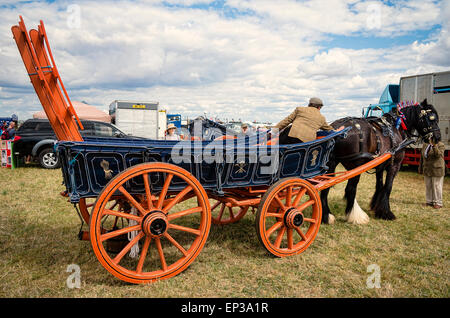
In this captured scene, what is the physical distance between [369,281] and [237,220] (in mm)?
2211

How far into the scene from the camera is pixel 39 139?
10.1 metres

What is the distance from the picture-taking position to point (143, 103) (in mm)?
15891

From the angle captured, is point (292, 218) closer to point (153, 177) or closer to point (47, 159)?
point (153, 177)

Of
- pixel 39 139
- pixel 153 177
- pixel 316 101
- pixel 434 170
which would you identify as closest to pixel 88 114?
pixel 39 139

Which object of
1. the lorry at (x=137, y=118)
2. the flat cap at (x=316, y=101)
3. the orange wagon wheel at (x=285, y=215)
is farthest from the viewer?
the lorry at (x=137, y=118)

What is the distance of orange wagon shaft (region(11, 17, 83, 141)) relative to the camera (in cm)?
255

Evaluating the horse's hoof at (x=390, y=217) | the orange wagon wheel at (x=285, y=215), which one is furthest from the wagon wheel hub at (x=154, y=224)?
the horse's hoof at (x=390, y=217)

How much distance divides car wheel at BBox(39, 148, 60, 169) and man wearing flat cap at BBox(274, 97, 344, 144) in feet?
29.2

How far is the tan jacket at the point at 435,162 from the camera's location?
5816mm

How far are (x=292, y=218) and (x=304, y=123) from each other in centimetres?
134

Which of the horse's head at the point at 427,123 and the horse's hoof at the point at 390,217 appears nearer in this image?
the horse's hoof at the point at 390,217
